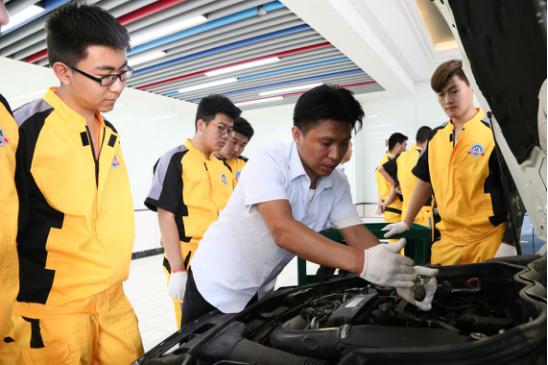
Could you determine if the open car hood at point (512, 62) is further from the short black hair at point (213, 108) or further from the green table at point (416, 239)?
the short black hair at point (213, 108)

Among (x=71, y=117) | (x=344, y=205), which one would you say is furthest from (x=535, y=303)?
(x=71, y=117)

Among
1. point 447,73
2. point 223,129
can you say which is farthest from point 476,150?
point 223,129

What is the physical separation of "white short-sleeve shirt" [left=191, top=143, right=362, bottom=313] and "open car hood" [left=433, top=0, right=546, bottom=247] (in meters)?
0.65

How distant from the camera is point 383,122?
8312 mm

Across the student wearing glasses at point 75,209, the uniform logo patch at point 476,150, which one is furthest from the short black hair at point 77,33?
the uniform logo patch at point 476,150

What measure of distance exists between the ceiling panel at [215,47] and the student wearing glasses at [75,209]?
8.86 feet

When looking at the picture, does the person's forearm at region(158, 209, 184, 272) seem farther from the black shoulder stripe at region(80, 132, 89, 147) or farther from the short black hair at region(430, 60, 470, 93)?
the short black hair at region(430, 60, 470, 93)

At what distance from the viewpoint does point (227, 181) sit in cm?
252

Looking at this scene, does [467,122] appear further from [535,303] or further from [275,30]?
[275,30]

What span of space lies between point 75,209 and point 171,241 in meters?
0.98

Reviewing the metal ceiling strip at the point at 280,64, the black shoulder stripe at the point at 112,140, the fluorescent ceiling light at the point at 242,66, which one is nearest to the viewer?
the black shoulder stripe at the point at 112,140

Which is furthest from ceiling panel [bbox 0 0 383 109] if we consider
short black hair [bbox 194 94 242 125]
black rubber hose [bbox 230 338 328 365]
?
black rubber hose [bbox 230 338 328 365]

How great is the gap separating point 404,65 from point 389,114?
1801 mm

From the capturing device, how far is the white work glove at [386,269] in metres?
1.11
